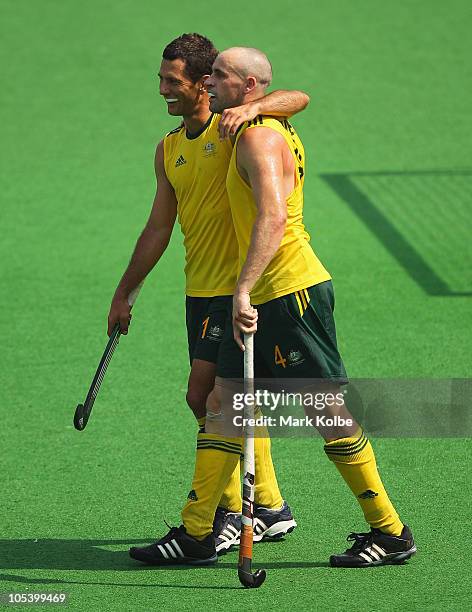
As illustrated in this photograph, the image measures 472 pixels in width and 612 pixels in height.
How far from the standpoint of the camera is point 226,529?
5895 mm

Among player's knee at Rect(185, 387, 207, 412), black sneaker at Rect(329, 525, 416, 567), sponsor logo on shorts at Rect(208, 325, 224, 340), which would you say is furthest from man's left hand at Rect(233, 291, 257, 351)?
black sneaker at Rect(329, 525, 416, 567)

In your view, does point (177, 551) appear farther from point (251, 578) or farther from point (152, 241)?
point (152, 241)

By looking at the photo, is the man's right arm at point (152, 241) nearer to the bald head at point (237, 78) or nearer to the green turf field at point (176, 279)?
the bald head at point (237, 78)

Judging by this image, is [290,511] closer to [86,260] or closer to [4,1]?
[86,260]

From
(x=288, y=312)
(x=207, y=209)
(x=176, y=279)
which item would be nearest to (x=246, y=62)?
(x=207, y=209)

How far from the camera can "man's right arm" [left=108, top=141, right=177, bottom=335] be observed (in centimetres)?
597

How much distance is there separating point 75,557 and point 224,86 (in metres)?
2.19

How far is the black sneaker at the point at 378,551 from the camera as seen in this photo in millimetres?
5516

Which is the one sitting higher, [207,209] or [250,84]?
[250,84]

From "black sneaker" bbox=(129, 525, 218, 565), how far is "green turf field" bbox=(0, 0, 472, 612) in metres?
0.07

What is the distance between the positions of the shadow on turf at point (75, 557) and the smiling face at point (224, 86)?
6.63ft

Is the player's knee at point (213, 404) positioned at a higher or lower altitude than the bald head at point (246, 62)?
lower

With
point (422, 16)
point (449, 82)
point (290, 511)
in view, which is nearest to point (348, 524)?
point (290, 511)

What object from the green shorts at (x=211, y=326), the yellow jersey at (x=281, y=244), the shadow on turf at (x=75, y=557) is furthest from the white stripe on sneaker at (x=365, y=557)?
the yellow jersey at (x=281, y=244)
